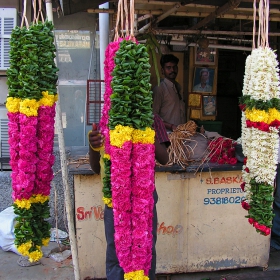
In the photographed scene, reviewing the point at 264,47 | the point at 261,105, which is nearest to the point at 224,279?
the point at 261,105

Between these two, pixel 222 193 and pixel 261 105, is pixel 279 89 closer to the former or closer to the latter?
pixel 261 105

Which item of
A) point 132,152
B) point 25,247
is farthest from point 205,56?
point 25,247

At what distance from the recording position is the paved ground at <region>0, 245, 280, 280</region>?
367 centimetres

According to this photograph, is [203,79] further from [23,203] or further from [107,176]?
[23,203]

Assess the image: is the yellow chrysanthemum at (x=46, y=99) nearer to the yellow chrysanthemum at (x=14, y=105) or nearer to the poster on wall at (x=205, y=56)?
the yellow chrysanthemum at (x=14, y=105)

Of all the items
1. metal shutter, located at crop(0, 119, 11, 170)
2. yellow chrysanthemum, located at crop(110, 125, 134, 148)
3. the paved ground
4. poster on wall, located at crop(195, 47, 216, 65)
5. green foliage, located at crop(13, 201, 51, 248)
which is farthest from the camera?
poster on wall, located at crop(195, 47, 216, 65)

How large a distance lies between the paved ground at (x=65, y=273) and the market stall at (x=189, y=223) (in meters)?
0.12

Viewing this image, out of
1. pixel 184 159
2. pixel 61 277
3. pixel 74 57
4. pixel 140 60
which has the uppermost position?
pixel 74 57

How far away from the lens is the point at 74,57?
16.7 ft

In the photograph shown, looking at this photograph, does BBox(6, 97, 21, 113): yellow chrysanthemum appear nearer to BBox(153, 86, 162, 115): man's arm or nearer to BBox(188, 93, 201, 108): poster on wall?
BBox(153, 86, 162, 115): man's arm

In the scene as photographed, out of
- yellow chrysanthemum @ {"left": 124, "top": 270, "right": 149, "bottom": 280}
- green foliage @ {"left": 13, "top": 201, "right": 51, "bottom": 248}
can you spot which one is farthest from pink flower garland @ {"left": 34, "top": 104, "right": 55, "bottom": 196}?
yellow chrysanthemum @ {"left": 124, "top": 270, "right": 149, "bottom": 280}

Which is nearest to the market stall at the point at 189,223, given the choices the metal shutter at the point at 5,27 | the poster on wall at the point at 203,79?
the metal shutter at the point at 5,27

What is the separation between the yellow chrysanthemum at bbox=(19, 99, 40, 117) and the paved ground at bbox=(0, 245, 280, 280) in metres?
2.29

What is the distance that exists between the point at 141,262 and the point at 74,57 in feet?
12.0
